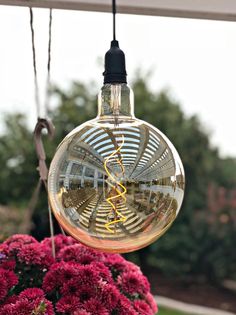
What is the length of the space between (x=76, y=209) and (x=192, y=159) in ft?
17.1

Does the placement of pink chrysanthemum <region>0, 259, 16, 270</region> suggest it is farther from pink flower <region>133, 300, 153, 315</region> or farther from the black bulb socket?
the black bulb socket

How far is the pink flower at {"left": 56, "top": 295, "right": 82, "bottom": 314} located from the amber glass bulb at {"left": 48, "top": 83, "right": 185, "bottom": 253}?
23cm

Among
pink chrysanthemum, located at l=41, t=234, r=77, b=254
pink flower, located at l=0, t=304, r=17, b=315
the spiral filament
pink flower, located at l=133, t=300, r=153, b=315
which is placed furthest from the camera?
pink chrysanthemum, located at l=41, t=234, r=77, b=254

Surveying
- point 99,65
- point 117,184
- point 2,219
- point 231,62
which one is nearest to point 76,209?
point 117,184

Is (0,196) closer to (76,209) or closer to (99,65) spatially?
(99,65)

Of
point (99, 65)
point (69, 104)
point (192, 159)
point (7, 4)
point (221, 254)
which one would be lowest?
point (221, 254)

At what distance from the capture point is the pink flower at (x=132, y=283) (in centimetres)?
102

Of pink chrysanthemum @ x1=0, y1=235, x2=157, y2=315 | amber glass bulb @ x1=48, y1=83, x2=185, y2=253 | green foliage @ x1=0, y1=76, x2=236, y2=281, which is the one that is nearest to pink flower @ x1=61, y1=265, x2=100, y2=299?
pink chrysanthemum @ x1=0, y1=235, x2=157, y2=315

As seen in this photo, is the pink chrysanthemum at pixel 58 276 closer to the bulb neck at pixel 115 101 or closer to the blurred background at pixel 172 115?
the bulb neck at pixel 115 101

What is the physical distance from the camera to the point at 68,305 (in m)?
0.91

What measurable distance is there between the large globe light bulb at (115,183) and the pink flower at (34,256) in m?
0.31

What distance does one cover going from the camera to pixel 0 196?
5738mm

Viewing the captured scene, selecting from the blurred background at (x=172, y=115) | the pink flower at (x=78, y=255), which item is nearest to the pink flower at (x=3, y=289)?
the pink flower at (x=78, y=255)

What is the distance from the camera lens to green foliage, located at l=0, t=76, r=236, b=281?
18.4 feet
